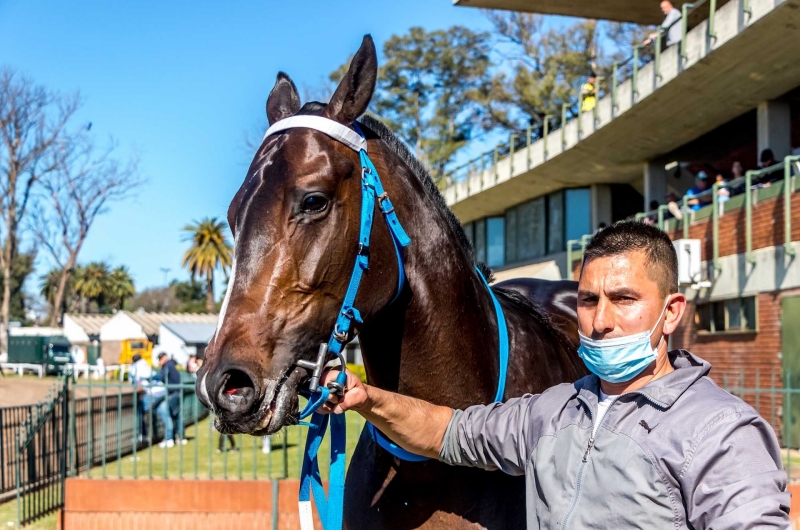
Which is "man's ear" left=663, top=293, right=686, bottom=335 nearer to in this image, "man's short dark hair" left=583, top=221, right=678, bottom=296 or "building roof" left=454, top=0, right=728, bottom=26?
"man's short dark hair" left=583, top=221, right=678, bottom=296

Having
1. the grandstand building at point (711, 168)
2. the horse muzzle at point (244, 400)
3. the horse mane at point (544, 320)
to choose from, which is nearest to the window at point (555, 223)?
the grandstand building at point (711, 168)

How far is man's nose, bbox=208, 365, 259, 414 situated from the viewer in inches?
77.4

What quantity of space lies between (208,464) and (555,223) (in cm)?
1828

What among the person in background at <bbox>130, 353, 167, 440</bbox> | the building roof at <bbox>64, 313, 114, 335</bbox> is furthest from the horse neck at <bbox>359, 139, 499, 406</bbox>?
the building roof at <bbox>64, 313, 114, 335</bbox>

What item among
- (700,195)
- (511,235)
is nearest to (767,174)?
(700,195)

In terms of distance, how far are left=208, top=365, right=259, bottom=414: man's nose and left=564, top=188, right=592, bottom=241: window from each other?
24.2 metres

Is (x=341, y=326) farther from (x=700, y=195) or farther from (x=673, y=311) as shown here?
(x=700, y=195)

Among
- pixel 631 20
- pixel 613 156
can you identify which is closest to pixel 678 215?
pixel 613 156

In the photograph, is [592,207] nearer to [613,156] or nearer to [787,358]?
[613,156]

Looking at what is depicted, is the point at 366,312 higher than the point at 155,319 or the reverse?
higher

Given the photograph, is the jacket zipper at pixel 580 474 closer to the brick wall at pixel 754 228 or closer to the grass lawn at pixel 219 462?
the grass lawn at pixel 219 462

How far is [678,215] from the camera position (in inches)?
648

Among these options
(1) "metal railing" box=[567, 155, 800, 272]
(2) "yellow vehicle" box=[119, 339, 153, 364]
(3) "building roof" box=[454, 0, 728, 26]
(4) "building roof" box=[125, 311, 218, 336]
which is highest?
(3) "building roof" box=[454, 0, 728, 26]

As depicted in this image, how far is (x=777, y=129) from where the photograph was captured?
16.6 meters
